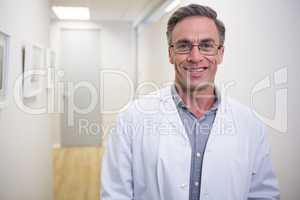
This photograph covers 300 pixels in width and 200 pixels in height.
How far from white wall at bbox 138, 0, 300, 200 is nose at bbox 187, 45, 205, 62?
505mm

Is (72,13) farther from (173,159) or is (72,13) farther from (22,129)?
(173,159)

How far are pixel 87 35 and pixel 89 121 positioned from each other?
1411 millimetres

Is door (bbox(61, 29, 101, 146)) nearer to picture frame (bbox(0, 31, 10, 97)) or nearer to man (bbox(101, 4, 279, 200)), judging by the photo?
picture frame (bbox(0, 31, 10, 97))

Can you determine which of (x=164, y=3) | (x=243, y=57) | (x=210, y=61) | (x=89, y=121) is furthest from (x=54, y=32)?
(x=210, y=61)

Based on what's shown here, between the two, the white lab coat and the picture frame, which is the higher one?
the picture frame

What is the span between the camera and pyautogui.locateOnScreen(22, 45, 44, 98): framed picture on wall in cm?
187

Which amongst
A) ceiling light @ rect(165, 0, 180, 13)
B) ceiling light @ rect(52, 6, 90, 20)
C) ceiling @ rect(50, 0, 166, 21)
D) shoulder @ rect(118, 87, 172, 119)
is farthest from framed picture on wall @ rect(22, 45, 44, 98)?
ceiling light @ rect(52, 6, 90, 20)

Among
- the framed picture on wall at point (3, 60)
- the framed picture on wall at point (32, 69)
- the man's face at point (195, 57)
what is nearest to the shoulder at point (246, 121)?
the man's face at point (195, 57)

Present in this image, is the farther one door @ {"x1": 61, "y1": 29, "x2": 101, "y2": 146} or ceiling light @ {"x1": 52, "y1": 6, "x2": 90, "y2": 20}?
door @ {"x1": 61, "y1": 29, "x2": 101, "y2": 146}

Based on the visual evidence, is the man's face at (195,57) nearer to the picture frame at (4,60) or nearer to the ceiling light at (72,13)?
the picture frame at (4,60)

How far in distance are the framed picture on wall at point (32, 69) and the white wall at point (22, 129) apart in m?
0.06

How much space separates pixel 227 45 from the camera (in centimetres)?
183

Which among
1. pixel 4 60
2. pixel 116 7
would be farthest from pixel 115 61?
pixel 4 60

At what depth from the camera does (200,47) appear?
1.16m
